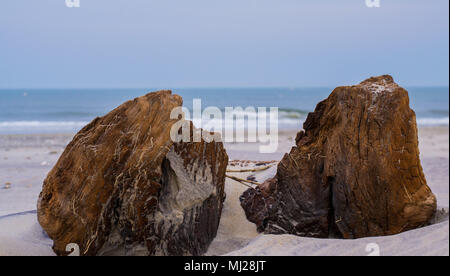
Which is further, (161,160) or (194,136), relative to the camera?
(194,136)

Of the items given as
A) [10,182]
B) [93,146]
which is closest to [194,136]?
[93,146]

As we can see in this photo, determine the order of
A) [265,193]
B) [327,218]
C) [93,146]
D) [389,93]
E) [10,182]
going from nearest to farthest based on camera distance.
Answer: [93,146]
[389,93]
[327,218]
[265,193]
[10,182]

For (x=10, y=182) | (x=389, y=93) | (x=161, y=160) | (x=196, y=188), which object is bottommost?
(x=10, y=182)

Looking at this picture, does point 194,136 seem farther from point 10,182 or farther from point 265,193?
point 10,182

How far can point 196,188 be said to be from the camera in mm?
3127

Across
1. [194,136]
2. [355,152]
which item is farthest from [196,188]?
[355,152]

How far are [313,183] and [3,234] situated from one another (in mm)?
2429

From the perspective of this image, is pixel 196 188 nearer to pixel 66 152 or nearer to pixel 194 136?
pixel 194 136

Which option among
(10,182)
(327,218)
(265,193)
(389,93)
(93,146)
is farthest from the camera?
(10,182)

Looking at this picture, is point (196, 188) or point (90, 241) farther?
point (196, 188)

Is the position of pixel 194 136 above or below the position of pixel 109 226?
above

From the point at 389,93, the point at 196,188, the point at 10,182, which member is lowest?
the point at 10,182

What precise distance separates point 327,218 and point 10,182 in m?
5.15

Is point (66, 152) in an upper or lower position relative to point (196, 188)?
upper
